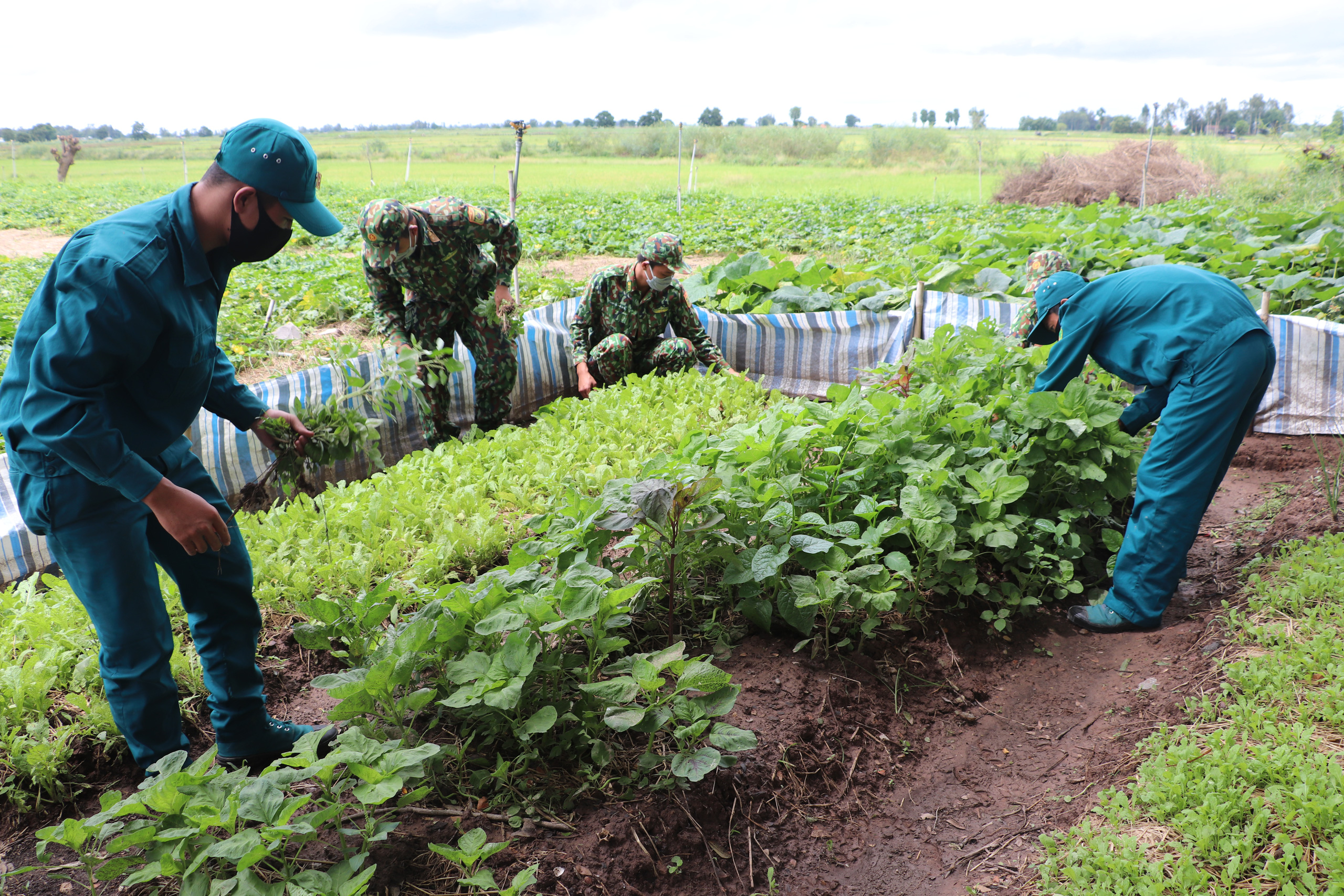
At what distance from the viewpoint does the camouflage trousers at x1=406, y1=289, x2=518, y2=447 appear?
17.2ft

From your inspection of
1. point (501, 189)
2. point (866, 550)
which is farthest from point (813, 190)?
point (866, 550)

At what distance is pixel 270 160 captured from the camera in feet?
6.95

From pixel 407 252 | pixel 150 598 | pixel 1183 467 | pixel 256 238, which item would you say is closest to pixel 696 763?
pixel 150 598

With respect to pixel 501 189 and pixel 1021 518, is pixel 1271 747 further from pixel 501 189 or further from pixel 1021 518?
pixel 501 189

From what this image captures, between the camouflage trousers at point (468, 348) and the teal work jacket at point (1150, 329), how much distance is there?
10.7ft

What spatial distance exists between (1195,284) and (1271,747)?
2025 mm

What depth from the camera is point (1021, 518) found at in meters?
3.26

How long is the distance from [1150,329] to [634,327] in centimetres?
350

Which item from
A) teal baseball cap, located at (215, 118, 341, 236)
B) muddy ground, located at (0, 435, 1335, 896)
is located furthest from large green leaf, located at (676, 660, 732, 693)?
teal baseball cap, located at (215, 118, 341, 236)

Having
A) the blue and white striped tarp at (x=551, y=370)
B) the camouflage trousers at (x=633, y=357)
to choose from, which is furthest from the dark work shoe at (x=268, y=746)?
the camouflage trousers at (x=633, y=357)

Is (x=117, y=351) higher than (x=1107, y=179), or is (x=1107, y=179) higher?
(x=1107, y=179)

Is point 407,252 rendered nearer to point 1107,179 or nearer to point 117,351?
point 117,351

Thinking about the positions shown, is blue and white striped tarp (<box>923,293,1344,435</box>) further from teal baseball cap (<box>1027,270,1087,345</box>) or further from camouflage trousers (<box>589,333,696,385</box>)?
camouflage trousers (<box>589,333,696,385</box>)

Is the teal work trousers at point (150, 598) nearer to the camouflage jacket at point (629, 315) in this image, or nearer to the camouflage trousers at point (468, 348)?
the camouflage trousers at point (468, 348)
